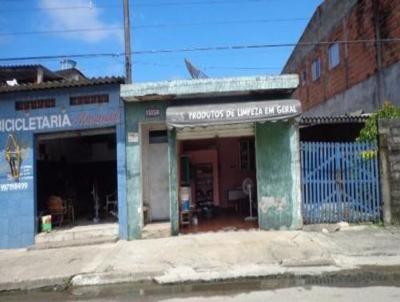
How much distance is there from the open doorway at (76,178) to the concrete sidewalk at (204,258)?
2.27 metres

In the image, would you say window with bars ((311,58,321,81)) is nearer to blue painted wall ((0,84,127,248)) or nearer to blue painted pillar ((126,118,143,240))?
blue painted pillar ((126,118,143,240))

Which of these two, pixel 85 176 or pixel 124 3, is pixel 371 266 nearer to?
pixel 124 3

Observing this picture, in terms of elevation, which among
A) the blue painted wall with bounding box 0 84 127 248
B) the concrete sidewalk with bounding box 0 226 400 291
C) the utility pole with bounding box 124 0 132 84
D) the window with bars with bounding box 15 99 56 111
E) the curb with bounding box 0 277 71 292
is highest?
the utility pole with bounding box 124 0 132 84

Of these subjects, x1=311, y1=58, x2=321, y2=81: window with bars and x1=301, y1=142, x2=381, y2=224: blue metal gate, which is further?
x1=311, y1=58, x2=321, y2=81: window with bars

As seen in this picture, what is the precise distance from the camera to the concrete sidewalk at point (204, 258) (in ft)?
23.8

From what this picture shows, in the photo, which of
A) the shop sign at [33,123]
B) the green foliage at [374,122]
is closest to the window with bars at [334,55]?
the green foliage at [374,122]

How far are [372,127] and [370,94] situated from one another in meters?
5.17

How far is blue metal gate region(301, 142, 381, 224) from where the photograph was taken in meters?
10.3

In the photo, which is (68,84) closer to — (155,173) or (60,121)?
(60,121)

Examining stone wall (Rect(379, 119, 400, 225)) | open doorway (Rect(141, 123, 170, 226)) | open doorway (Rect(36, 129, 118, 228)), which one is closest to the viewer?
stone wall (Rect(379, 119, 400, 225))

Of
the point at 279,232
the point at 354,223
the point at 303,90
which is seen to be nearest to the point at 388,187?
the point at 354,223

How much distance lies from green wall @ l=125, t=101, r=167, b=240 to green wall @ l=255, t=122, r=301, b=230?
2784mm

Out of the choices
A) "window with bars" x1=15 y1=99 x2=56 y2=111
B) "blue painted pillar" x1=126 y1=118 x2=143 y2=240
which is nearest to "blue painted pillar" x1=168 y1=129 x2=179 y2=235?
"blue painted pillar" x1=126 y1=118 x2=143 y2=240

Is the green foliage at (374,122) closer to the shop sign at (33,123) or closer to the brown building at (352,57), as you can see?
the brown building at (352,57)
